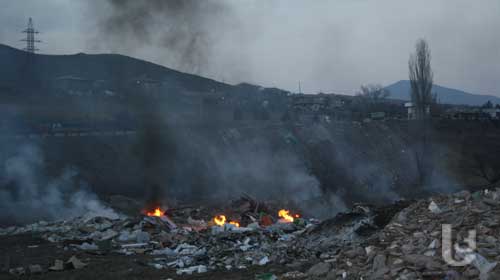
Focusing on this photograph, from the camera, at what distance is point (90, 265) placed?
10.5 meters

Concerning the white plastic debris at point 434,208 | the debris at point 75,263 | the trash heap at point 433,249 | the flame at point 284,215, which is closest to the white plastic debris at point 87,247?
the debris at point 75,263

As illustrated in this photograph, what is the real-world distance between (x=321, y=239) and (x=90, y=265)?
5.53 m

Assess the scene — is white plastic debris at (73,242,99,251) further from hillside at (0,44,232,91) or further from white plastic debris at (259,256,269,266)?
hillside at (0,44,232,91)

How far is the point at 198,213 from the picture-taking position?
59.9 feet

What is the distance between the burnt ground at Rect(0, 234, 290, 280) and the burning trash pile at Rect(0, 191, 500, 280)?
1.20ft

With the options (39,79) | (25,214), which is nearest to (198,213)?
(25,214)

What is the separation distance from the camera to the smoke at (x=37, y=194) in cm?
1900

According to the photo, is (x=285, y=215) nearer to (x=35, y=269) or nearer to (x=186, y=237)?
(x=186, y=237)

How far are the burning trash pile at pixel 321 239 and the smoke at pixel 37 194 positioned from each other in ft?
8.30

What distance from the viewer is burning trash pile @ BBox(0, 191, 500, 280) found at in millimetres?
6633

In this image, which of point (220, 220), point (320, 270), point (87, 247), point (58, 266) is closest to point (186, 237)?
point (87, 247)

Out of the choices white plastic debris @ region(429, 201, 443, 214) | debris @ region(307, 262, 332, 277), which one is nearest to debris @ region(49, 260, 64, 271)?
debris @ region(307, 262, 332, 277)

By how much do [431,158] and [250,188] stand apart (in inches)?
674

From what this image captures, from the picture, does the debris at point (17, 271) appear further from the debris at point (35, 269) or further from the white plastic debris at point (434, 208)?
the white plastic debris at point (434, 208)
